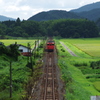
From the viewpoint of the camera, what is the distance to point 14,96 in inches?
930

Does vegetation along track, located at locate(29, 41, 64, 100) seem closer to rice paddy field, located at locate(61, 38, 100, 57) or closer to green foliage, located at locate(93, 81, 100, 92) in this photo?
green foliage, located at locate(93, 81, 100, 92)

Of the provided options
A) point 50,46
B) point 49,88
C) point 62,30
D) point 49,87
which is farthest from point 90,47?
point 62,30

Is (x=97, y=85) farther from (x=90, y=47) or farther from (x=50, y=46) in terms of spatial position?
(x=90, y=47)

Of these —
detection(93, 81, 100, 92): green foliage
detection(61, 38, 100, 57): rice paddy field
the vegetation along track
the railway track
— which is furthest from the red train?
detection(93, 81, 100, 92): green foliage

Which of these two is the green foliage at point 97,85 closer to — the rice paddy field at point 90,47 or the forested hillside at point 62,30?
the rice paddy field at point 90,47

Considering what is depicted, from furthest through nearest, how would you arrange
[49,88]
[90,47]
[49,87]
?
[90,47]
[49,87]
[49,88]

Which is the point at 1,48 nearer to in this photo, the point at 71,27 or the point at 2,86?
the point at 2,86

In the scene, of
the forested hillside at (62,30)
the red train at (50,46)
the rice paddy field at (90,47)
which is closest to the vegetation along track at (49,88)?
the red train at (50,46)

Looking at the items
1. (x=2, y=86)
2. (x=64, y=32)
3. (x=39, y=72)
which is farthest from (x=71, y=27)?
(x=2, y=86)

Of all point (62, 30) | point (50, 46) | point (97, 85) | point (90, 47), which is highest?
point (62, 30)

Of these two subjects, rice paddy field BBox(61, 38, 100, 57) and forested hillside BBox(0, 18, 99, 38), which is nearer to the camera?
rice paddy field BBox(61, 38, 100, 57)

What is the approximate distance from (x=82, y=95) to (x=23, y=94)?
635 centimetres

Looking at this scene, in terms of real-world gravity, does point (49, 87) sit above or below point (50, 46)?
below

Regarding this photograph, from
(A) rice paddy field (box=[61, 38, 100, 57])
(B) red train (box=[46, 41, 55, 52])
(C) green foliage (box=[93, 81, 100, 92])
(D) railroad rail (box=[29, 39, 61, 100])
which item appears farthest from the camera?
(A) rice paddy field (box=[61, 38, 100, 57])
